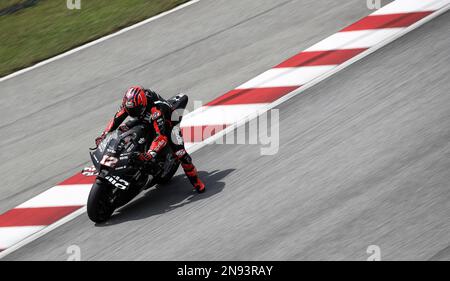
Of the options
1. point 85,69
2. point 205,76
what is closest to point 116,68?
point 85,69

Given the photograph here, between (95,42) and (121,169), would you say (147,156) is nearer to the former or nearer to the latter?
(121,169)

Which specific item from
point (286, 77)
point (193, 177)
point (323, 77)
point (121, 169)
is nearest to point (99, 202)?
point (121, 169)

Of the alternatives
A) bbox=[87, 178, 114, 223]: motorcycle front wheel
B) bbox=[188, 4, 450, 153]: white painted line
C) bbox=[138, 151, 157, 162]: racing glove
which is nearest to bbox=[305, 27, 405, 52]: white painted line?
bbox=[188, 4, 450, 153]: white painted line

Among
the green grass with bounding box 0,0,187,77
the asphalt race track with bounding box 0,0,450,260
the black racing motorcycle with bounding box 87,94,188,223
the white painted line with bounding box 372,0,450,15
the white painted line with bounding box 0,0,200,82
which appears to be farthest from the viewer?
the green grass with bounding box 0,0,187,77

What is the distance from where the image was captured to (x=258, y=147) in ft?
31.0

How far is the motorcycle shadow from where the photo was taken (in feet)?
28.1

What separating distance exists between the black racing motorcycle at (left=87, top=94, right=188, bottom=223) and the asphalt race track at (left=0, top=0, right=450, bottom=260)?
0.91ft

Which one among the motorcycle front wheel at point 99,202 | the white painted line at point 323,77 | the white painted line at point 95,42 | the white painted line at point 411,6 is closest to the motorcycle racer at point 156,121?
the motorcycle front wheel at point 99,202

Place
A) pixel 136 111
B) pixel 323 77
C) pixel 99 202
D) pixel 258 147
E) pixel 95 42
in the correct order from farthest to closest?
1. pixel 95 42
2. pixel 323 77
3. pixel 258 147
4. pixel 136 111
5. pixel 99 202

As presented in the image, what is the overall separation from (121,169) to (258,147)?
2.11 metres

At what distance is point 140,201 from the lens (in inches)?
353

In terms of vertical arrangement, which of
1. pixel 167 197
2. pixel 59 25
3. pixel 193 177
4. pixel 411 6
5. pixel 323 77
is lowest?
pixel 167 197

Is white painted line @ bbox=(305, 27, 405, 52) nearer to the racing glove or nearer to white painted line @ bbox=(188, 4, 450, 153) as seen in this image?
white painted line @ bbox=(188, 4, 450, 153)

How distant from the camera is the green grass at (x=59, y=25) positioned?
550 inches
